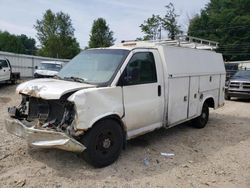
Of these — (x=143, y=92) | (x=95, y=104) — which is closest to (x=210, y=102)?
(x=143, y=92)

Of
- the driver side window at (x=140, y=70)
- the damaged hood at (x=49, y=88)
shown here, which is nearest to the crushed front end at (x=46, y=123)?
the damaged hood at (x=49, y=88)

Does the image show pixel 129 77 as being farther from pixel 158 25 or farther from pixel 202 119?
pixel 158 25

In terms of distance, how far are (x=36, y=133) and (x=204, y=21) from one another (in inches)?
2357

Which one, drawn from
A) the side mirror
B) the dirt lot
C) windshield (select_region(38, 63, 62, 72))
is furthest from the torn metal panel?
windshield (select_region(38, 63, 62, 72))

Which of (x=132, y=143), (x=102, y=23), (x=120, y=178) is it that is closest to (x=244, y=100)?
(x=132, y=143)

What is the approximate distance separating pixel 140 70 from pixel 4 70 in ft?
47.6

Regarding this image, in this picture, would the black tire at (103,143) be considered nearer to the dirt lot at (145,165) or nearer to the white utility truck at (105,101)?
the white utility truck at (105,101)

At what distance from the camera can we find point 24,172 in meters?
4.78

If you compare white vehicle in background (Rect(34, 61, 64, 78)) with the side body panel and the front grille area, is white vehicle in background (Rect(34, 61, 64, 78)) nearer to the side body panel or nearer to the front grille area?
the side body panel

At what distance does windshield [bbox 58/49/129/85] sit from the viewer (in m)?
5.31

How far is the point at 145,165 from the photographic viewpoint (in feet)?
17.3

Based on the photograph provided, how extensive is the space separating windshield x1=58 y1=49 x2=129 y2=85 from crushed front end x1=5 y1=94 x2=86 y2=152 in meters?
0.75

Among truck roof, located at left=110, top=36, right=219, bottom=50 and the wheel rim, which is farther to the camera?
truck roof, located at left=110, top=36, right=219, bottom=50

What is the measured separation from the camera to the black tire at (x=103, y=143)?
15.6ft
